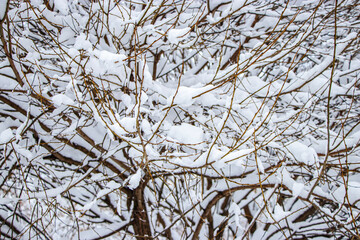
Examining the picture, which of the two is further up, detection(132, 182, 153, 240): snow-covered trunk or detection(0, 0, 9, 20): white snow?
detection(0, 0, 9, 20): white snow

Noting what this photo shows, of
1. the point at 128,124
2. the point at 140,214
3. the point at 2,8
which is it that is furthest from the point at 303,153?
the point at 2,8

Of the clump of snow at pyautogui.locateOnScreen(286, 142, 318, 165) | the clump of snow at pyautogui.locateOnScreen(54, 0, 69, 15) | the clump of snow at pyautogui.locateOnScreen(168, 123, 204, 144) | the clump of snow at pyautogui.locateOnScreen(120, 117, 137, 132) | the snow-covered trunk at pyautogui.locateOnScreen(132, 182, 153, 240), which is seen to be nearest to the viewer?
the clump of snow at pyautogui.locateOnScreen(120, 117, 137, 132)

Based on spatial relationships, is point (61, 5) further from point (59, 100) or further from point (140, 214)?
point (140, 214)

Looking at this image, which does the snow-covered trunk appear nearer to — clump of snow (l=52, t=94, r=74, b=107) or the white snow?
clump of snow (l=52, t=94, r=74, b=107)

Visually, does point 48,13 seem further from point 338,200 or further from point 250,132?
point 338,200

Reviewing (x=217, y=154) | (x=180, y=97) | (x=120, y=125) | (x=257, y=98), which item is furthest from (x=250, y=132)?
(x=257, y=98)

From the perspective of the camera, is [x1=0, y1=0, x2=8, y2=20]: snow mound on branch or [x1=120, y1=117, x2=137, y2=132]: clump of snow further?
[x1=0, y1=0, x2=8, y2=20]: snow mound on branch

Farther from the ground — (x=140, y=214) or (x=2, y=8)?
(x=2, y=8)

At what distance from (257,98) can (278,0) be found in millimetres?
1627

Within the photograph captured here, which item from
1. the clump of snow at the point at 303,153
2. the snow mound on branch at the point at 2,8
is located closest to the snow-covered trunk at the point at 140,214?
the clump of snow at the point at 303,153

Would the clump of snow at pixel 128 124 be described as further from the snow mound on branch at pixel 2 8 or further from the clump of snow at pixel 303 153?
the clump of snow at pixel 303 153

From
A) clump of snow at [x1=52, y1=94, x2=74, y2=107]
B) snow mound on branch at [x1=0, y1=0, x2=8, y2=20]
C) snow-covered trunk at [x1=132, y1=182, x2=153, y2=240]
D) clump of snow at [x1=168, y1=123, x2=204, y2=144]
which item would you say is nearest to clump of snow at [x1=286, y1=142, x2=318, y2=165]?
clump of snow at [x1=168, y1=123, x2=204, y2=144]

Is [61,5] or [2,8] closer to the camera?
[2,8]

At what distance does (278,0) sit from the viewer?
3.00m
